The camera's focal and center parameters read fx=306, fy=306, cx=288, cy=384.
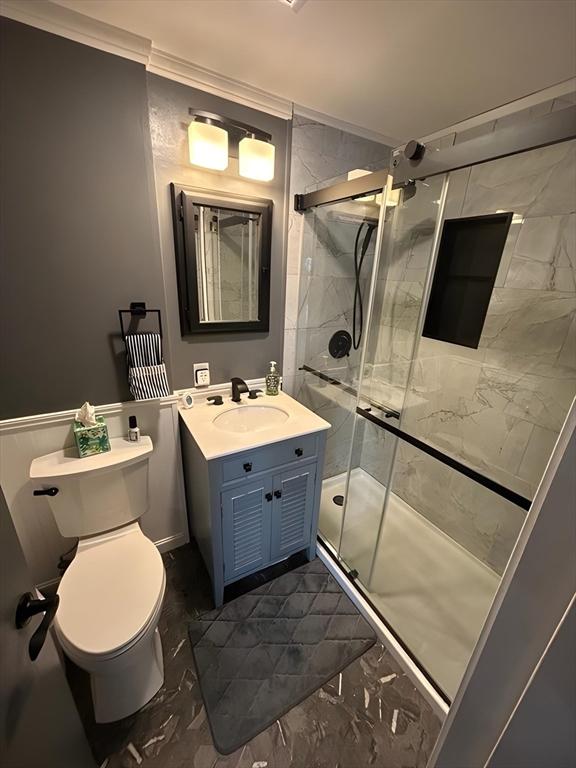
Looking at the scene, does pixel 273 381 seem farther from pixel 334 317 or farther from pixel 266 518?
pixel 266 518

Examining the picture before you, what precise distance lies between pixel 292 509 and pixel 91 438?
40.0 inches

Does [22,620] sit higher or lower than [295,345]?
lower

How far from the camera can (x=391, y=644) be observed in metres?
1.39

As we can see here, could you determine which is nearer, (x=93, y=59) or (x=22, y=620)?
(x=22, y=620)

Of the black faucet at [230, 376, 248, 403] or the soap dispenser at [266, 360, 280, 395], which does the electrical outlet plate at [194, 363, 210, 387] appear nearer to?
the black faucet at [230, 376, 248, 403]

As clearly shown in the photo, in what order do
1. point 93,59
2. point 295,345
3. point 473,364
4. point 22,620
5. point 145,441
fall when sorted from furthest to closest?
point 295,345 → point 473,364 → point 145,441 → point 93,59 → point 22,620

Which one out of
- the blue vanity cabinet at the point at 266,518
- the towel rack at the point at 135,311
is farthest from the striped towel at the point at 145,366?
the blue vanity cabinet at the point at 266,518

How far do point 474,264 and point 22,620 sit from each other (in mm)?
2158

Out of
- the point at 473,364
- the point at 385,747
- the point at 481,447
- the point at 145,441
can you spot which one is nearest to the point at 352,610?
the point at 385,747

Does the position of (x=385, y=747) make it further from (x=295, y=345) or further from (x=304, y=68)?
(x=304, y=68)

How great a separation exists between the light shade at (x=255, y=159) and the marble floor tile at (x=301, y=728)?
2.22 meters

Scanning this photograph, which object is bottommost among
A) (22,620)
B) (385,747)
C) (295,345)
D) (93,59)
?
(385,747)

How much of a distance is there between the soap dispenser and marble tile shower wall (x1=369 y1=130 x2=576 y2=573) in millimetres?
562

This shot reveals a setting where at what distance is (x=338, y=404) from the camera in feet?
6.74
